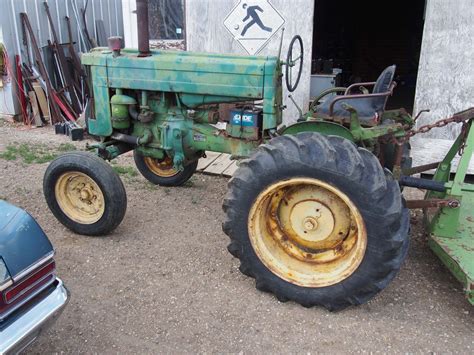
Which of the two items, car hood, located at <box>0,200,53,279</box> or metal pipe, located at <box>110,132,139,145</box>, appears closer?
car hood, located at <box>0,200,53,279</box>

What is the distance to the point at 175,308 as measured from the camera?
2.81 m

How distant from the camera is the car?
185 centimetres

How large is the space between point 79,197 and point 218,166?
6.62 feet

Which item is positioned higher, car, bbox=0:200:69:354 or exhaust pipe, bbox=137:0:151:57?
exhaust pipe, bbox=137:0:151:57

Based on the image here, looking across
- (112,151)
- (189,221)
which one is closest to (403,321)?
(189,221)

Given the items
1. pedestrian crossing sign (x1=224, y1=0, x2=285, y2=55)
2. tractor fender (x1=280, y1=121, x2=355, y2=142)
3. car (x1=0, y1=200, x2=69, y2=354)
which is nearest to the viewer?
car (x1=0, y1=200, x2=69, y2=354)

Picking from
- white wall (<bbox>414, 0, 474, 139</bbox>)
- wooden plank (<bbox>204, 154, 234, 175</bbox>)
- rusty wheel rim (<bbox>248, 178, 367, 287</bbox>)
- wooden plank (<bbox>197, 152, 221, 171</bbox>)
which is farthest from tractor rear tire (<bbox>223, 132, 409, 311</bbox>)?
white wall (<bbox>414, 0, 474, 139</bbox>)

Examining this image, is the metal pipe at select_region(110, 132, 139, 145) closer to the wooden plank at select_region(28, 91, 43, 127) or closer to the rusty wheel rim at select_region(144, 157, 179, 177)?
the rusty wheel rim at select_region(144, 157, 179, 177)

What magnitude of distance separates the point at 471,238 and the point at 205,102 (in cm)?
214

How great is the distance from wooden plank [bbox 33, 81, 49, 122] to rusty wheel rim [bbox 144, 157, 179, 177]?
3.87m

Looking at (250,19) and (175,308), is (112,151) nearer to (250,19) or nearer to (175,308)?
(175,308)

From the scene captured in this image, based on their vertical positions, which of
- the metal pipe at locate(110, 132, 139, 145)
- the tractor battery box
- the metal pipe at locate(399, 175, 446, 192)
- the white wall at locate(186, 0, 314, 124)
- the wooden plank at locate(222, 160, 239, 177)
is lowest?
the wooden plank at locate(222, 160, 239, 177)

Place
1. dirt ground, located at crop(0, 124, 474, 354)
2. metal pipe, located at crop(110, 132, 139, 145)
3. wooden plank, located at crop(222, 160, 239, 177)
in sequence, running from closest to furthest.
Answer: dirt ground, located at crop(0, 124, 474, 354)
metal pipe, located at crop(110, 132, 139, 145)
wooden plank, located at crop(222, 160, 239, 177)

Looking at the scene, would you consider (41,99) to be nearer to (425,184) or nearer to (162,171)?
(162,171)
